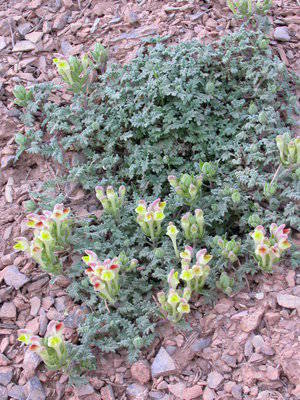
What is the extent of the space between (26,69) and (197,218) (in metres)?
2.40

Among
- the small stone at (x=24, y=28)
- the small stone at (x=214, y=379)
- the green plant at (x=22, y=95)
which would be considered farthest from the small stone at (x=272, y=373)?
the small stone at (x=24, y=28)

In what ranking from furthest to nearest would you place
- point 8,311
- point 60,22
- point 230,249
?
point 60,22, point 8,311, point 230,249

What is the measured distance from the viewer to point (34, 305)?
11.5 feet

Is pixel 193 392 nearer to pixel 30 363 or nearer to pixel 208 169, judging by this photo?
pixel 30 363

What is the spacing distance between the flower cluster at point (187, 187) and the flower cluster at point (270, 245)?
555mm

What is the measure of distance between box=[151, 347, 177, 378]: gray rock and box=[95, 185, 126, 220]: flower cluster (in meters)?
1.07

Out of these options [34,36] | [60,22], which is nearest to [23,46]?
[34,36]

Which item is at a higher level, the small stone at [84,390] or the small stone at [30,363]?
Result: the small stone at [30,363]

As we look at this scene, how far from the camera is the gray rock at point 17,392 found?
3081 mm

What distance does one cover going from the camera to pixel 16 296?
3.55m

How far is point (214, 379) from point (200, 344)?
0.82 feet

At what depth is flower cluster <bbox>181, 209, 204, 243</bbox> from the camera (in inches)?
134

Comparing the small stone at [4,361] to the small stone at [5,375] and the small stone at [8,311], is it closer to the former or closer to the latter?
the small stone at [5,375]

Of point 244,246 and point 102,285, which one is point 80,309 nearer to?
point 102,285
